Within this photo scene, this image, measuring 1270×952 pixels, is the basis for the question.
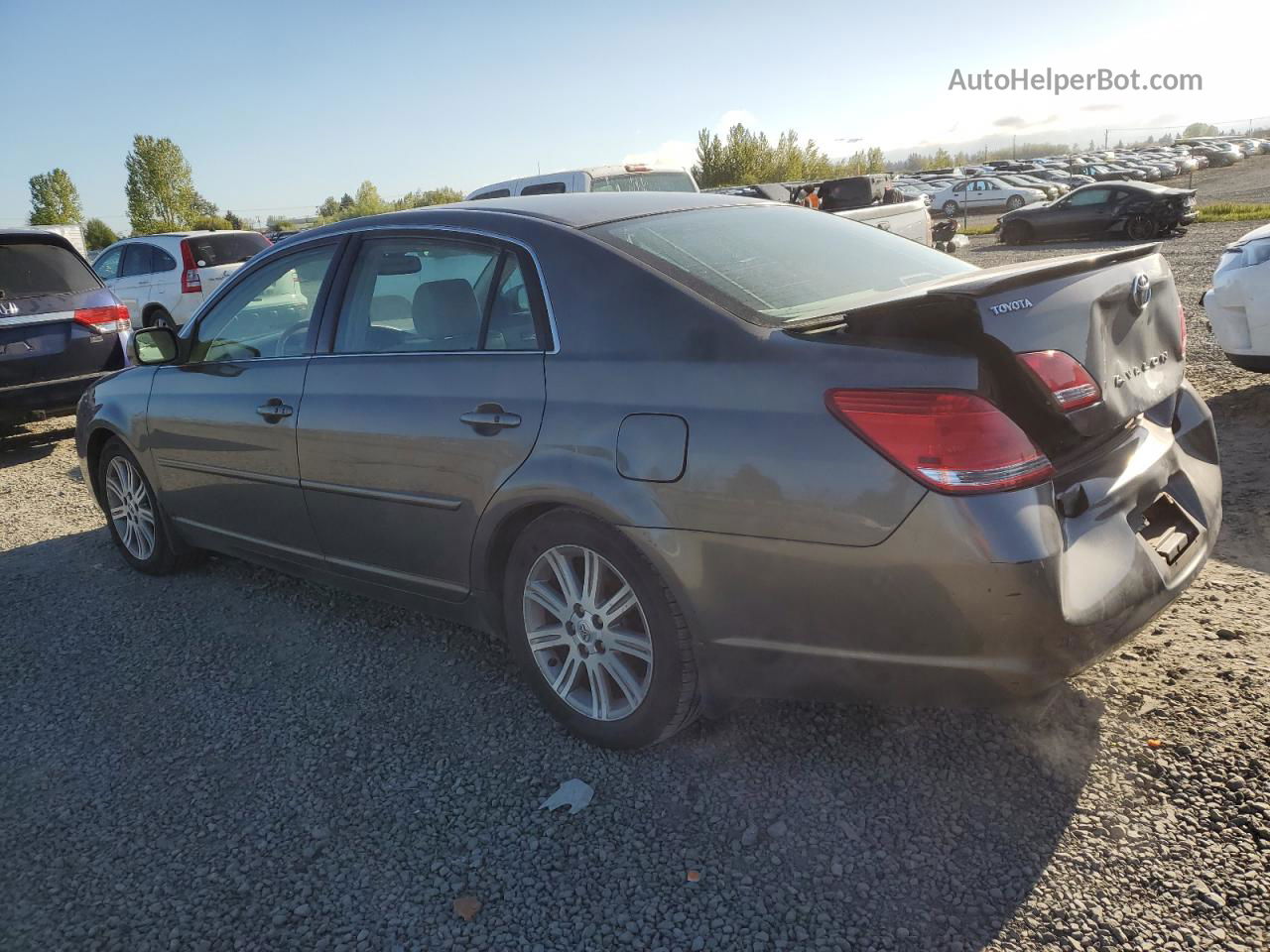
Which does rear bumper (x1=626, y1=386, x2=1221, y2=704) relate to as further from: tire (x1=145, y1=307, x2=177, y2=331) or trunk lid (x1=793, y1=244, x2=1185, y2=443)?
tire (x1=145, y1=307, x2=177, y2=331)

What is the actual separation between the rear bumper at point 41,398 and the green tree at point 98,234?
55.7m

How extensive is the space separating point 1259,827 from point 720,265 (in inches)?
79.9

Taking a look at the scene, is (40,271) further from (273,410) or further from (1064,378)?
(1064,378)

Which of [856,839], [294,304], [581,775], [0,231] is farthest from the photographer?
[0,231]

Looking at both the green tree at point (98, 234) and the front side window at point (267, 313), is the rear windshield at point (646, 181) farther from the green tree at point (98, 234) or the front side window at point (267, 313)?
the green tree at point (98, 234)

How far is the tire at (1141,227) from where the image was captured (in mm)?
20703

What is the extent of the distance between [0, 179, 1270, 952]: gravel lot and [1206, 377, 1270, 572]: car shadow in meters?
0.09

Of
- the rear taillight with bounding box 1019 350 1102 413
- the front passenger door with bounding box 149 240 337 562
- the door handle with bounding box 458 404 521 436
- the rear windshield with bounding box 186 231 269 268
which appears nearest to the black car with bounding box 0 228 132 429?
the front passenger door with bounding box 149 240 337 562

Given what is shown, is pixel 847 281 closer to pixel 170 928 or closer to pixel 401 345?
pixel 401 345

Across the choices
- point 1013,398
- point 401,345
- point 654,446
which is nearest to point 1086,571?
point 1013,398

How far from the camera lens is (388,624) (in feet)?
13.6

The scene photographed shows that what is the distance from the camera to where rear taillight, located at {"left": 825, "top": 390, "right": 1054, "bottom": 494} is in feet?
7.18

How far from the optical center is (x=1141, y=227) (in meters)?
21.0

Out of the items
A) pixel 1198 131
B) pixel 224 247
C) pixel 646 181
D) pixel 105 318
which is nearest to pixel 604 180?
pixel 646 181
